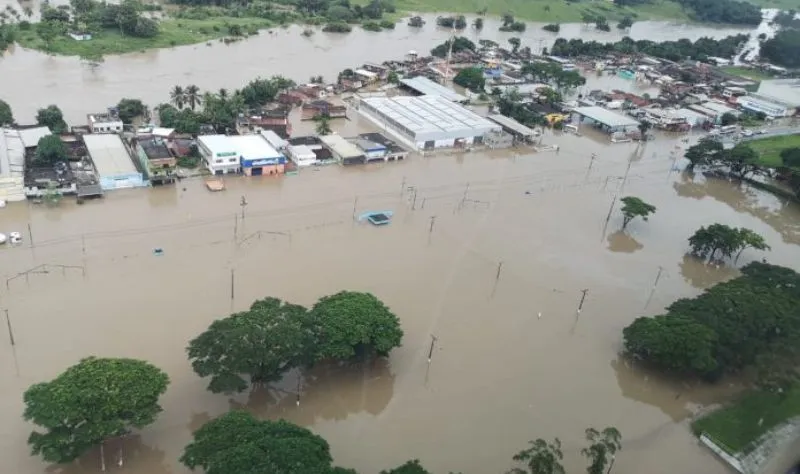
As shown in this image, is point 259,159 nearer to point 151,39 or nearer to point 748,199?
point 748,199

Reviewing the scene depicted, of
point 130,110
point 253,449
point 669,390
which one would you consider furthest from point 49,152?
point 669,390

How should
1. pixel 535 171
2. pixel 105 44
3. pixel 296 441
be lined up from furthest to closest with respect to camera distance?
pixel 105 44 < pixel 535 171 < pixel 296 441

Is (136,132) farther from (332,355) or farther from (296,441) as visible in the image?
(296,441)

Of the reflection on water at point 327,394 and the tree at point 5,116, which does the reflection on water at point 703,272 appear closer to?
the reflection on water at point 327,394

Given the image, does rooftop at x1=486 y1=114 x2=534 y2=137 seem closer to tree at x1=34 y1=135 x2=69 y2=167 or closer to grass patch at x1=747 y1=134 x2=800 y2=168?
grass patch at x1=747 y1=134 x2=800 y2=168

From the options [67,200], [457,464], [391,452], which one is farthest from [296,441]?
[67,200]
